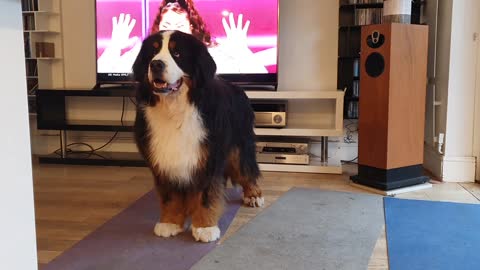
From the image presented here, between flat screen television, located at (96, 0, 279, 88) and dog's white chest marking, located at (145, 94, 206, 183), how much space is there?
147 cm

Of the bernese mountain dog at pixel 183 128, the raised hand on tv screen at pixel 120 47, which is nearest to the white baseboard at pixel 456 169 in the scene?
the bernese mountain dog at pixel 183 128

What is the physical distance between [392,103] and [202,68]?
3.86 feet

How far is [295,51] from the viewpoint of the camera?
329 cm

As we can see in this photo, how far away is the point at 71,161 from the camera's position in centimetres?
321

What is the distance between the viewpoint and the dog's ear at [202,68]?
1616mm

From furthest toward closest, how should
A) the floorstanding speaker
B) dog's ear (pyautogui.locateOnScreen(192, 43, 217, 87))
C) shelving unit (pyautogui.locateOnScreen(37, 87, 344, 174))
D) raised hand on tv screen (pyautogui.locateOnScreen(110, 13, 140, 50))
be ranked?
raised hand on tv screen (pyautogui.locateOnScreen(110, 13, 140, 50)), shelving unit (pyautogui.locateOnScreen(37, 87, 344, 174)), the floorstanding speaker, dog's ear (pyautogui.locateOnScreen(192, 43, 217, 87))

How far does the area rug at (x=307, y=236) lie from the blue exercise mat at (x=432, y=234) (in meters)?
0.08

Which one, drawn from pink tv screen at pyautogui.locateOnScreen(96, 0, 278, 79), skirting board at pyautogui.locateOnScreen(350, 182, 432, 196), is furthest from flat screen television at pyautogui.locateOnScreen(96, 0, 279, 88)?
skirting board at pyautogui.locateOnScreen(350, 182, 432, 196)

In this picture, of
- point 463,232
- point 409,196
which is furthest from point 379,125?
point 463,232

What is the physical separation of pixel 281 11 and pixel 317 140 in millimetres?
974

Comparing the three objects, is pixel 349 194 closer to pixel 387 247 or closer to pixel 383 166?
pixel 383 166

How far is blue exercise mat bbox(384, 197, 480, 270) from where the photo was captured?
4.94 feet

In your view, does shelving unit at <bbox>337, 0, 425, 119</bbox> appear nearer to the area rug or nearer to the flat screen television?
the flat screen television

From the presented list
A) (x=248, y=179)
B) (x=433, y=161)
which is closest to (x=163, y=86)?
(x=248, y=179)
